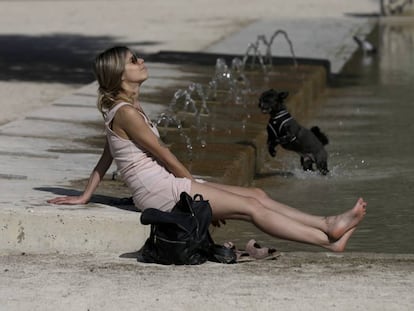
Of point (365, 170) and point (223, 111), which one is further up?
point (223, 111)

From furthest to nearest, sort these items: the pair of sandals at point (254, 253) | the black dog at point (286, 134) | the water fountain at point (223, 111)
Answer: the water fountain at point (223, 111), the black dog at point (286, 134), the pair of sandals at point (254, 253)

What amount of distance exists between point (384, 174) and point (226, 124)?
142 cm

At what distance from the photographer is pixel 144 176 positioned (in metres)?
7.38

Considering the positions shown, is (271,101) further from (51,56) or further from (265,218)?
(51,56)

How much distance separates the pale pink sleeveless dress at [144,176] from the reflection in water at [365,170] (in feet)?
3.29

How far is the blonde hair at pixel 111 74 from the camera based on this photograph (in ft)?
24.7

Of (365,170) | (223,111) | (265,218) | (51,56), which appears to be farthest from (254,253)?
(51,56)

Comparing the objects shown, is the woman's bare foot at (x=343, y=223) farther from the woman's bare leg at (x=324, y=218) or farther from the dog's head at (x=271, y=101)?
the dog's head at (x=271, y=101)

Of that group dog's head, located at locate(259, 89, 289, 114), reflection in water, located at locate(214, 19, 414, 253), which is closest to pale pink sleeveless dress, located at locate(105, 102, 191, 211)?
reflection in water, located at locate(214, 19, 414, 253)

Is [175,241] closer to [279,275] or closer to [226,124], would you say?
[279,275]

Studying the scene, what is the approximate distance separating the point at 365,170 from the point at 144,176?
3660 millimetres

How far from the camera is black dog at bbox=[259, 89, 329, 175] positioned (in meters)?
10.2

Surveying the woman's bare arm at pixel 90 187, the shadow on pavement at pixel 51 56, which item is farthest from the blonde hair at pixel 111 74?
the shadow on pavement at pixel 51 56

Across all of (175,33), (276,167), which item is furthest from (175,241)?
(175,33)
